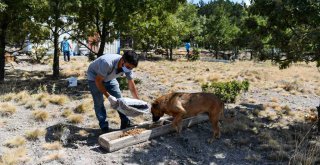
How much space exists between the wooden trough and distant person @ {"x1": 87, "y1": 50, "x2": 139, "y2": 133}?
1.79 ft

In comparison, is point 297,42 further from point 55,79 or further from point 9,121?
point 55,79

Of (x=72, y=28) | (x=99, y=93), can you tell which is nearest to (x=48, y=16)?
(x=72, y=28)

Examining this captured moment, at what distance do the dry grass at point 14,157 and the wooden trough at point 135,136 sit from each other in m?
1.34

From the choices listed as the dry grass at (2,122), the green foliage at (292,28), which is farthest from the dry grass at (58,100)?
the green foliage at (292,28)

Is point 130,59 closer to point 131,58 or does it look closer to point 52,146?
point 131,58

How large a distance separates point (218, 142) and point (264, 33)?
10.4 feet

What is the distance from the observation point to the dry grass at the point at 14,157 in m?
6.46

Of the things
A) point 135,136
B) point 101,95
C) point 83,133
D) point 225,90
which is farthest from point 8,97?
point 225,90

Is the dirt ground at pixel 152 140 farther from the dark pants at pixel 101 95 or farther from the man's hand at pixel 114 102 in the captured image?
the man's hand at pixel 114 102

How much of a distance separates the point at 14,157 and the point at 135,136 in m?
2.13

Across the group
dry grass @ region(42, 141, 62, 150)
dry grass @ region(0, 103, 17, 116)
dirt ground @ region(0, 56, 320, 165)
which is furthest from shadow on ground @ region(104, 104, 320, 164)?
dry grass @ region(0, 103, 17, 116)

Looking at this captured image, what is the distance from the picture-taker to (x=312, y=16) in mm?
7688

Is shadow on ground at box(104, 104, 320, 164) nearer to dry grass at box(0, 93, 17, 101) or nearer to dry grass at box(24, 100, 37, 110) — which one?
dry grass at box(24, 100, 37, 110)

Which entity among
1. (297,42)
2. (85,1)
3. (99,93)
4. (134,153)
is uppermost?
(85,1)
